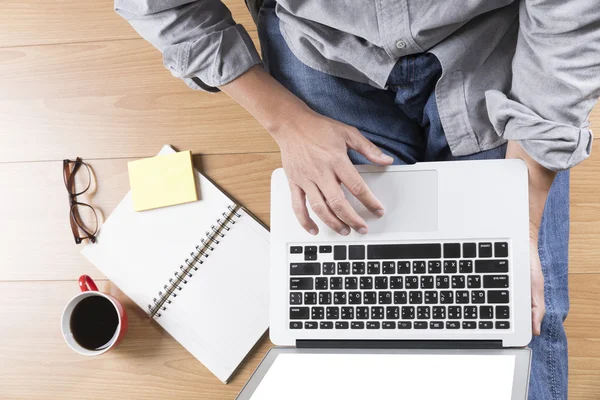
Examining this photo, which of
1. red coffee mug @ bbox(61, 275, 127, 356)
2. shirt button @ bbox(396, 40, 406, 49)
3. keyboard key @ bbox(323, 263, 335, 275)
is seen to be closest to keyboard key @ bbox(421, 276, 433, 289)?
keyboard key @ bbox(323, 263, 335, 275)

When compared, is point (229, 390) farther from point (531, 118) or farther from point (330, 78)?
point (531, 118)

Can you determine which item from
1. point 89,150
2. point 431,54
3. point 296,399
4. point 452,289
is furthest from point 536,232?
point 89,150

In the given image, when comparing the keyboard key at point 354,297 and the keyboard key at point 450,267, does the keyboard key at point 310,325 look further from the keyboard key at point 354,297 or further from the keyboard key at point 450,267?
the keyboard key at point 450,267

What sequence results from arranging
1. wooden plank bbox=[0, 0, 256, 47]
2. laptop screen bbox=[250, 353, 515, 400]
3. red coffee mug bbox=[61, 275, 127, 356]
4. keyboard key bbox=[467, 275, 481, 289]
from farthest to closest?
wooden plank bbox=[0, 0, 256, 47], red coffee mug bbox=[61, 275, 127, 356], keyboard key bbox=[467, 275, 481, 289], laptop screen bbox=[250, 353, 515, 400]

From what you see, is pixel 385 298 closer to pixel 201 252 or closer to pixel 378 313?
pixel 378 313

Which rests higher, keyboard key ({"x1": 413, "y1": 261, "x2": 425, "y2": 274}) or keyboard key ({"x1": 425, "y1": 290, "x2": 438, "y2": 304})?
keyboard key ({"x1": 413, "y1": 261, "x2": 425, "y2": 274})

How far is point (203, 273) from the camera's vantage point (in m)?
0.97

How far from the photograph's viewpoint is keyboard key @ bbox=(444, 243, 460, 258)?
2.13 feet

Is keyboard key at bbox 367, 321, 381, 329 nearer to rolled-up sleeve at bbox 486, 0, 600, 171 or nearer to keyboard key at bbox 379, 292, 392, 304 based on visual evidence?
keyboard key at bbox 379, 292, 392, 304

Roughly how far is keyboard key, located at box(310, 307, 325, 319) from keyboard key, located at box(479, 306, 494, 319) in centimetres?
17

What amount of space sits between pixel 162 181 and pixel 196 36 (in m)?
0.37

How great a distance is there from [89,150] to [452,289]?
709 mm

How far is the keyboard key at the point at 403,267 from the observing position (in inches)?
25.9

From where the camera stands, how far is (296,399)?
55 cm
